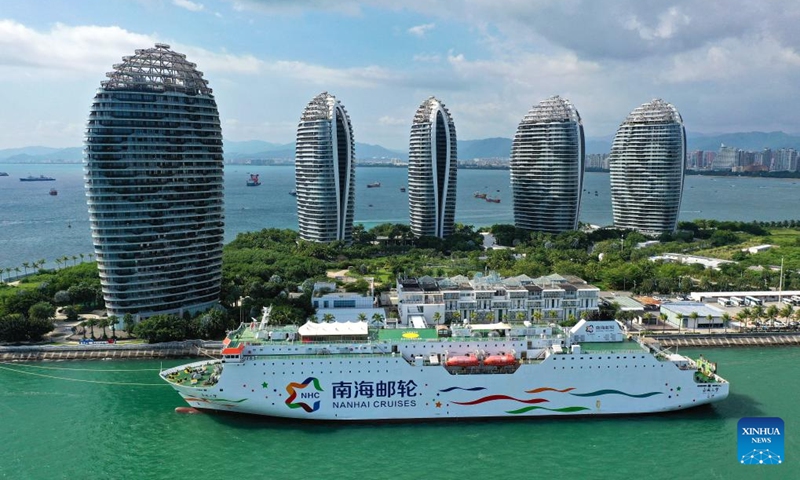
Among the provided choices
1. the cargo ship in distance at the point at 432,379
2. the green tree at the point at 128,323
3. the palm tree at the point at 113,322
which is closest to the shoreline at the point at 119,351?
the green tree at the point at 128,323

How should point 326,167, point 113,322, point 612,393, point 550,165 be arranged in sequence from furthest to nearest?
point 550,165
point 326,167
point 113,322
point 612,393

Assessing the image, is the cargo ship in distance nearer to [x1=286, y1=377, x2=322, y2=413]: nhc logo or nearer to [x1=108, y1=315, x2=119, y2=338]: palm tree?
[x1=286, y1=377, x2=322, y2=413]: nhc logo

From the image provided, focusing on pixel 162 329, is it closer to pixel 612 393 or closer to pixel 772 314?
pixel 612 393

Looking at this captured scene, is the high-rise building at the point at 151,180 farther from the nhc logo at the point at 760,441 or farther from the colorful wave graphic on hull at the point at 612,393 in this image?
the nhc logo at the point at 760,441

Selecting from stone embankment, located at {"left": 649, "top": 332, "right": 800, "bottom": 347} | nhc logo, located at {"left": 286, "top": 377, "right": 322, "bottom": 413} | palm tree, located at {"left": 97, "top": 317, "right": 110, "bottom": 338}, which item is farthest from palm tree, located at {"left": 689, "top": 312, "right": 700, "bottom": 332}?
palm tree, located at {"left": 97, "top": 317, "right": 110, "bottom": 338}

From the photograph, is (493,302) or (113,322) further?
(493,302)

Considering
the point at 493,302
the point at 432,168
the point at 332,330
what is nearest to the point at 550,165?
the point at 432,168

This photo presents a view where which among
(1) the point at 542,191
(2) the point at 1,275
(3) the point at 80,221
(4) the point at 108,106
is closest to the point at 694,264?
(1) the point at 542,191
